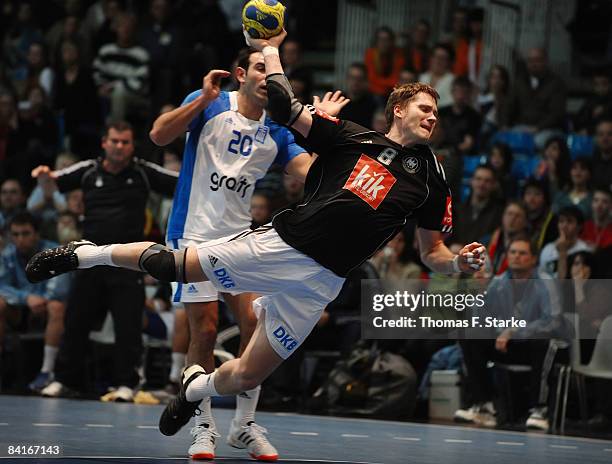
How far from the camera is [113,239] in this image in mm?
11695

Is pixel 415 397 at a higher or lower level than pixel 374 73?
lower

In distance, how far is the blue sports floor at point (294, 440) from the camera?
7.69 m

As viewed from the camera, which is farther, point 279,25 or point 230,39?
point 230,39

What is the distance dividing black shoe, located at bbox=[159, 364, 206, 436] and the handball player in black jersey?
253 millimetres

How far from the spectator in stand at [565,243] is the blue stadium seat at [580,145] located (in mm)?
2508

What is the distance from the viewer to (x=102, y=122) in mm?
17391

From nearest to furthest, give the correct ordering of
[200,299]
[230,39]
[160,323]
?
1. [200,299]
2. [160,323]
3. [230,39]

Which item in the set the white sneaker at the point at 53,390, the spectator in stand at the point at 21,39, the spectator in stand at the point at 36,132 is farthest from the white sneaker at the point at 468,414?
the spectator in stand at the point at 21,39

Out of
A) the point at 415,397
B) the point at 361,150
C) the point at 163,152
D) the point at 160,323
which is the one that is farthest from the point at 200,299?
the point at 163,152

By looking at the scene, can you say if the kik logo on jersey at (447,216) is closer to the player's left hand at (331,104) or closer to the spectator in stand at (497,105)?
the player's left hand at (331,104)

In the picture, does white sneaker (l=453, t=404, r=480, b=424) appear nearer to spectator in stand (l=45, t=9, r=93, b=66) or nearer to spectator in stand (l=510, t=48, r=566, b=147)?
spectator in stand (l=510, t=48, r=566, b=147)

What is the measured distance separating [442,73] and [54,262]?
9.17 m

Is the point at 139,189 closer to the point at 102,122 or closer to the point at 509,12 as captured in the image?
the point at 102,122

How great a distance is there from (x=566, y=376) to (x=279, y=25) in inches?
196
